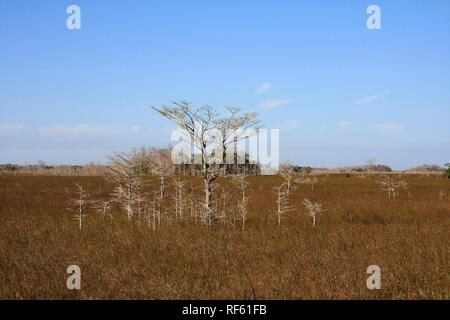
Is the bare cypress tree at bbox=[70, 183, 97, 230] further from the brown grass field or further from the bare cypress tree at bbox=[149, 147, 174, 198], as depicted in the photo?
the bare cypress tree at bbox=[149, 147, 174, 198]

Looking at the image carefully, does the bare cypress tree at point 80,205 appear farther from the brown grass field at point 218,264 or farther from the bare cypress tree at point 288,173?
the bare cypress tree at point 288,173

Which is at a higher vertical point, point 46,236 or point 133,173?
point 133,173

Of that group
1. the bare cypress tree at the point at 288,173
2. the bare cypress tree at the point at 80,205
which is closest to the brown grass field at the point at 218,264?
the bare cypress tree at the point at 80,205

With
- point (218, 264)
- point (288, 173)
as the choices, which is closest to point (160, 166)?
point (218, 264)

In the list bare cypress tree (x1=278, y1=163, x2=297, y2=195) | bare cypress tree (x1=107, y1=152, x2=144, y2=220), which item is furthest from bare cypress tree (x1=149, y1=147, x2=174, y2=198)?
bare cypress tree (x1=278, y1=163, x2=297, y2=195)

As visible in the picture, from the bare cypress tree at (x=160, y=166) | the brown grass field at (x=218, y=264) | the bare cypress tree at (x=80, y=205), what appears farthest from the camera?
the bare cypress tree at (x=160, y=166)

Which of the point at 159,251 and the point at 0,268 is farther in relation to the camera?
the point at 159,251

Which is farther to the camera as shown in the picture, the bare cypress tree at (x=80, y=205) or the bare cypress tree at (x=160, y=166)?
the bare cypress tree at (x=160, y=166)

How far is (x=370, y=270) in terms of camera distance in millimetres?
5672

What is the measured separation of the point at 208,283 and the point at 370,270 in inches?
118

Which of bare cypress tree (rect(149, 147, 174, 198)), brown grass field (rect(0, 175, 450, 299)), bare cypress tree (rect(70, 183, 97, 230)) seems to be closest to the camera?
brown grass field (rect(0, 175, 450, 299))

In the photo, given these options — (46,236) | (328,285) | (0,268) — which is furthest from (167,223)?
(328,285)
